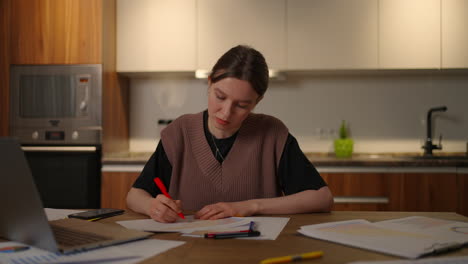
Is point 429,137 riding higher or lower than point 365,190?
higher

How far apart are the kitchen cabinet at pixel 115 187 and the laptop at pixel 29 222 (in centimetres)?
185

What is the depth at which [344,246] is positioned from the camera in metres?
0.96

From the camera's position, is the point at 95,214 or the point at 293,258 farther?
the point at 95,214

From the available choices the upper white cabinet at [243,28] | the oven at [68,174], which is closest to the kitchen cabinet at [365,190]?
the upper white cabinet at [243,28]

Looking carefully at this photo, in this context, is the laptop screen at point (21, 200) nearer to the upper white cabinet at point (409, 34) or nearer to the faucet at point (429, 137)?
the upper white cabinet at point (409, 34)

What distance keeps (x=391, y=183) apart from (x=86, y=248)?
89.7 inches

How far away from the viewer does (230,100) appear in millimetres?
1488

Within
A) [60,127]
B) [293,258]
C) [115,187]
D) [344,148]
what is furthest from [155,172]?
[344,148]

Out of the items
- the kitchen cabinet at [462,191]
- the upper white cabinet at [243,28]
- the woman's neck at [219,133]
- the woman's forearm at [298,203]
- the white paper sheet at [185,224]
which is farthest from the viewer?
the upper white cabinet at [243,28]

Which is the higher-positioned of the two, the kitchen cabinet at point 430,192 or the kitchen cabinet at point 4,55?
the kitchen cabinet at point 4,55

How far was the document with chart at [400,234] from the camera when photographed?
916 millimetres

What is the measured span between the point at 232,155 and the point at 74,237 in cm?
79

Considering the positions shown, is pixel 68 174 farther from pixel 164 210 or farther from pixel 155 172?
pixel 164 210

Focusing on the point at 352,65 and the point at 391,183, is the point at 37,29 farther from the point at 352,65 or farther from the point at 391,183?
the point at 391,183
